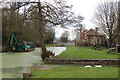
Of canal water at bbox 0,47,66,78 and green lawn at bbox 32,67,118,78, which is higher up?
green lawn at bbox 32,67,118,78

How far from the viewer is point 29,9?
1543 centimetres

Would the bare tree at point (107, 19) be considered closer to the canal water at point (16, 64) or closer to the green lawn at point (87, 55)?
the green lawn at point (87, 55)

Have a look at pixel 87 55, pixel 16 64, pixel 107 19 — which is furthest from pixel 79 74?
pixel 107 19

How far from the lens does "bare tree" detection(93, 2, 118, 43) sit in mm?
28750

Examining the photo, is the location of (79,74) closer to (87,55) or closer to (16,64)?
(16,64)

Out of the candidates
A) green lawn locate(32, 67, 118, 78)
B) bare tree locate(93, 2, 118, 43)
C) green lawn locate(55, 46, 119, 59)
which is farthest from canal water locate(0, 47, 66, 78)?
bare tree locate(93, 2, 118, 43)

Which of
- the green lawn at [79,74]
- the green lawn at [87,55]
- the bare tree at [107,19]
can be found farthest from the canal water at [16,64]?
the bare tree at [107,19]

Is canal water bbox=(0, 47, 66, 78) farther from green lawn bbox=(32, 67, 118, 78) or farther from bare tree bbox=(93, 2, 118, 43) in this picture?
bare tree bbox=(93, 2, 118, 43)

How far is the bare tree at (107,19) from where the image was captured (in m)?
28.8

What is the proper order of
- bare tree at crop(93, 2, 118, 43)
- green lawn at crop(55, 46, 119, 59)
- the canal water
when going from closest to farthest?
1. the canal water
2. green lawn at crop(55, 46, 119, 59)
3. bare tree at crop(93, 2, 118, 43)

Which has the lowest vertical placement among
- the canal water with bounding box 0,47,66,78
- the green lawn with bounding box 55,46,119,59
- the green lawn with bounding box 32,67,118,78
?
the canal water with bounding box 0,47,66,78

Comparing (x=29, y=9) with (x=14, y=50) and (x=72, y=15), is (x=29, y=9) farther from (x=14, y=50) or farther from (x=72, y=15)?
(x=14, y=50)

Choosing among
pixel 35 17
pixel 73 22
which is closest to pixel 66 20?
pixel 73 22

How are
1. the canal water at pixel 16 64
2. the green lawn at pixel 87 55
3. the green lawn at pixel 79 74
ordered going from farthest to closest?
the green lawn at pixel 87 55, the canal water at pixel 16 64, the green lawn at pixel 79 74
